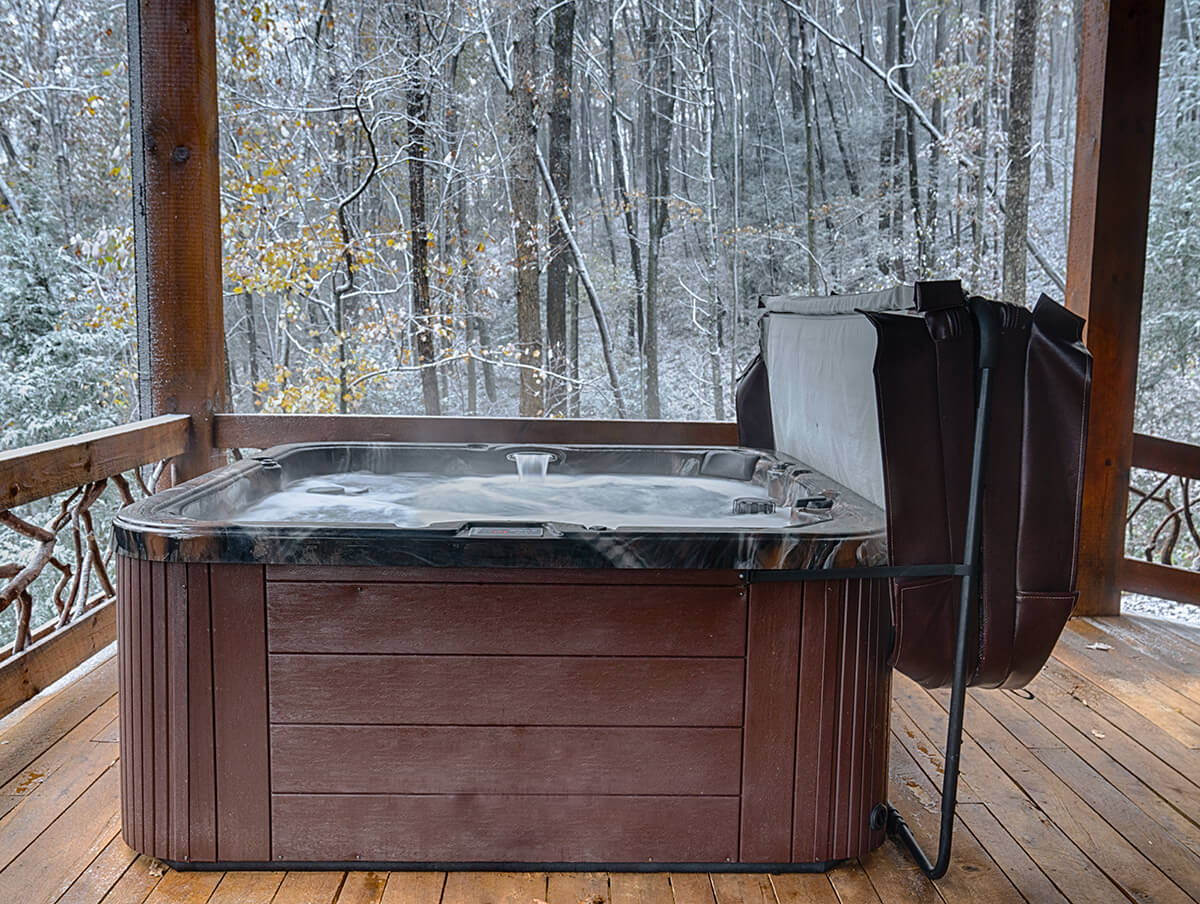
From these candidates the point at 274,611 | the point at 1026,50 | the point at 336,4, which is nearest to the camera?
the point at 274,611

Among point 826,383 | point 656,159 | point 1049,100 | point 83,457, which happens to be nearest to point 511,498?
point 826,383

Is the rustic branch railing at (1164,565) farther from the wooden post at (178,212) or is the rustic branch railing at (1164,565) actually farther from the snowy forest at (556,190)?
the wooden post at (178,212)

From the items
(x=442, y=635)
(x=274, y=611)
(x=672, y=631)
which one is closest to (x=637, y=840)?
(x=672, y=631)

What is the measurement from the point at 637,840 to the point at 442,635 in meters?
0.49

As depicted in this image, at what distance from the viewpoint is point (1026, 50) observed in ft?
19.0

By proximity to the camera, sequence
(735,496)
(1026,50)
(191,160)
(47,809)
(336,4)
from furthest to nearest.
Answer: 1. (1026,50)
2. (336,4)
3. (191,160)
4. (735,496)
5. (47,809)

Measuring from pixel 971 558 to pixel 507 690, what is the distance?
2.55 feet

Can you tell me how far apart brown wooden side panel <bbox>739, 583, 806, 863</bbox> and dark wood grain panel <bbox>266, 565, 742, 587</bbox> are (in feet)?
0.27

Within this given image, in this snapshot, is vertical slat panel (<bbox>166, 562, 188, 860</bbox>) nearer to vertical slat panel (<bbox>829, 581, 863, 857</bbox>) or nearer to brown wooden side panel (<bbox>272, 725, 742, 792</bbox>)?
brown wooden side panel (<bbox>272, 725, 742, 792</bbox>)

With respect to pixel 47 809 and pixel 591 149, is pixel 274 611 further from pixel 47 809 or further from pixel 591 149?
pixel 591 149

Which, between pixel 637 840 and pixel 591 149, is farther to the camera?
pixel 591 149

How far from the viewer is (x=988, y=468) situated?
1547 mm

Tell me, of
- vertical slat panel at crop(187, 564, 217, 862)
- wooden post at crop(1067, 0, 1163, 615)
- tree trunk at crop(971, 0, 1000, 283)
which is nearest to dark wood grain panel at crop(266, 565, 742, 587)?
vertical slat panel at crop(187, 564, 217, 862)

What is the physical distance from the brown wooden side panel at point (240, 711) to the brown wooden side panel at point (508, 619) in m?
0.04
